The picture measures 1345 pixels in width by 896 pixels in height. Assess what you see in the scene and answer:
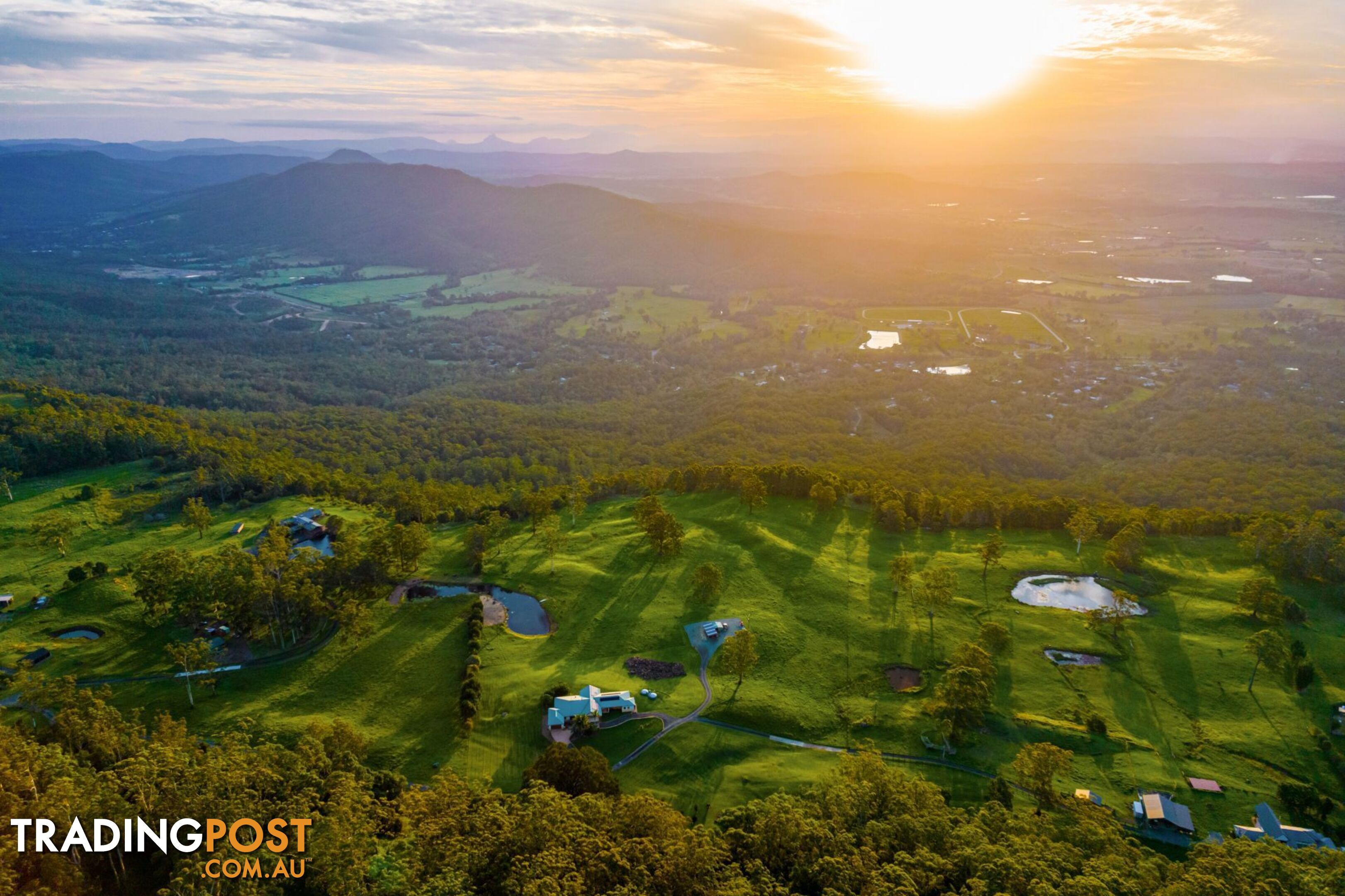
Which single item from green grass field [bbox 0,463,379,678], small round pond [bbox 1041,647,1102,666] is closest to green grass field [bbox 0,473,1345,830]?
green grass field [bbox 0,463,379,678]

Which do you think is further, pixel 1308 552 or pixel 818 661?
pixel 1308 552

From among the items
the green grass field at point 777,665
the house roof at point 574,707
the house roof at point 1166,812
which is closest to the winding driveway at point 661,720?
the green grass field at point 777,665

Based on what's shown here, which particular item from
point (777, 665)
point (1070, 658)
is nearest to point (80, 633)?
point (777, 665)

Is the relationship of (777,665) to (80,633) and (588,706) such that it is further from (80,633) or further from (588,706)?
(80,633)

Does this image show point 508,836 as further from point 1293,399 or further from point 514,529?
point 1293,399

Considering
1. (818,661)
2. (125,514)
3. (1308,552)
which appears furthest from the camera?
(125,514)

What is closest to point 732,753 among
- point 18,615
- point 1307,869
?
point 1307,869

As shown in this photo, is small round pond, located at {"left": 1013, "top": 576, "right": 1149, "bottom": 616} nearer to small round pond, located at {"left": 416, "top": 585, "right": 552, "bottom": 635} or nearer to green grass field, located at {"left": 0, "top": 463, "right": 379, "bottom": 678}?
small round pond, located at {"left": 416, "top": 585, "right": 552, "bottom": 635}
